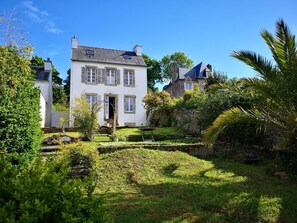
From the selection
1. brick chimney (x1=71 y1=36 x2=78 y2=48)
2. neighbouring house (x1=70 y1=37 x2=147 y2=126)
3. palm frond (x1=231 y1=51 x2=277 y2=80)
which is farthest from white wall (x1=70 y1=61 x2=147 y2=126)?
palm frond (x1=231 y1=51 x2=277 y2=80)

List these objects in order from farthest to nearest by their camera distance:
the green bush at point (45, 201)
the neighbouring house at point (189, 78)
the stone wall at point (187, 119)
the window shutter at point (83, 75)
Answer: the neighbouring house at point (189, 78), the window shutter at point (83, 75), the stone wall at point (187, 119), the green bush at point (45, 201)

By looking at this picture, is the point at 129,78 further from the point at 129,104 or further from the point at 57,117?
the point at 57,117

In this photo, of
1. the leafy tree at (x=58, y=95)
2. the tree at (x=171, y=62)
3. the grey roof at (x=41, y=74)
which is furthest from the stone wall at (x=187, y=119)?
the tree at (x=171, y=62)

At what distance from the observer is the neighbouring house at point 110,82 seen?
23266 mm

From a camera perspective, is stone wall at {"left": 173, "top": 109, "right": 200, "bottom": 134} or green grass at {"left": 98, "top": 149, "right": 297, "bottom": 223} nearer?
green grass at {"left": 98, "top": 149, "right": 297, "bottom": 223}

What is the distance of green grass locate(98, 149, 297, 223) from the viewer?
5020 millimetres

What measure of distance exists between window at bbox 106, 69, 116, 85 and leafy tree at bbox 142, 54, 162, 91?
65.5ft

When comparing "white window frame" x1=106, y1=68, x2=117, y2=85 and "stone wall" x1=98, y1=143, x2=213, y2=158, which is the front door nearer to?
"white window frame" x1=106, y1=68, x2=117, y2=85

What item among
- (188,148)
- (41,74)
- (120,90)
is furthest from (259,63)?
(41,74)

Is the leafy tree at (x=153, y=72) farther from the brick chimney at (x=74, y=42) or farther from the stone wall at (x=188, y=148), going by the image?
the stone wall at (x=188, y=148)

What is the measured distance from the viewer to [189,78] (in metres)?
34.6

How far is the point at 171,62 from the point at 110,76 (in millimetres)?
22733

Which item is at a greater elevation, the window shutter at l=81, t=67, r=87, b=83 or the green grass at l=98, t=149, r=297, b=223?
the window shutter at l=81, t=67, r=87, b=83

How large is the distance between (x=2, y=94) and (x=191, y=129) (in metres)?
11.9
